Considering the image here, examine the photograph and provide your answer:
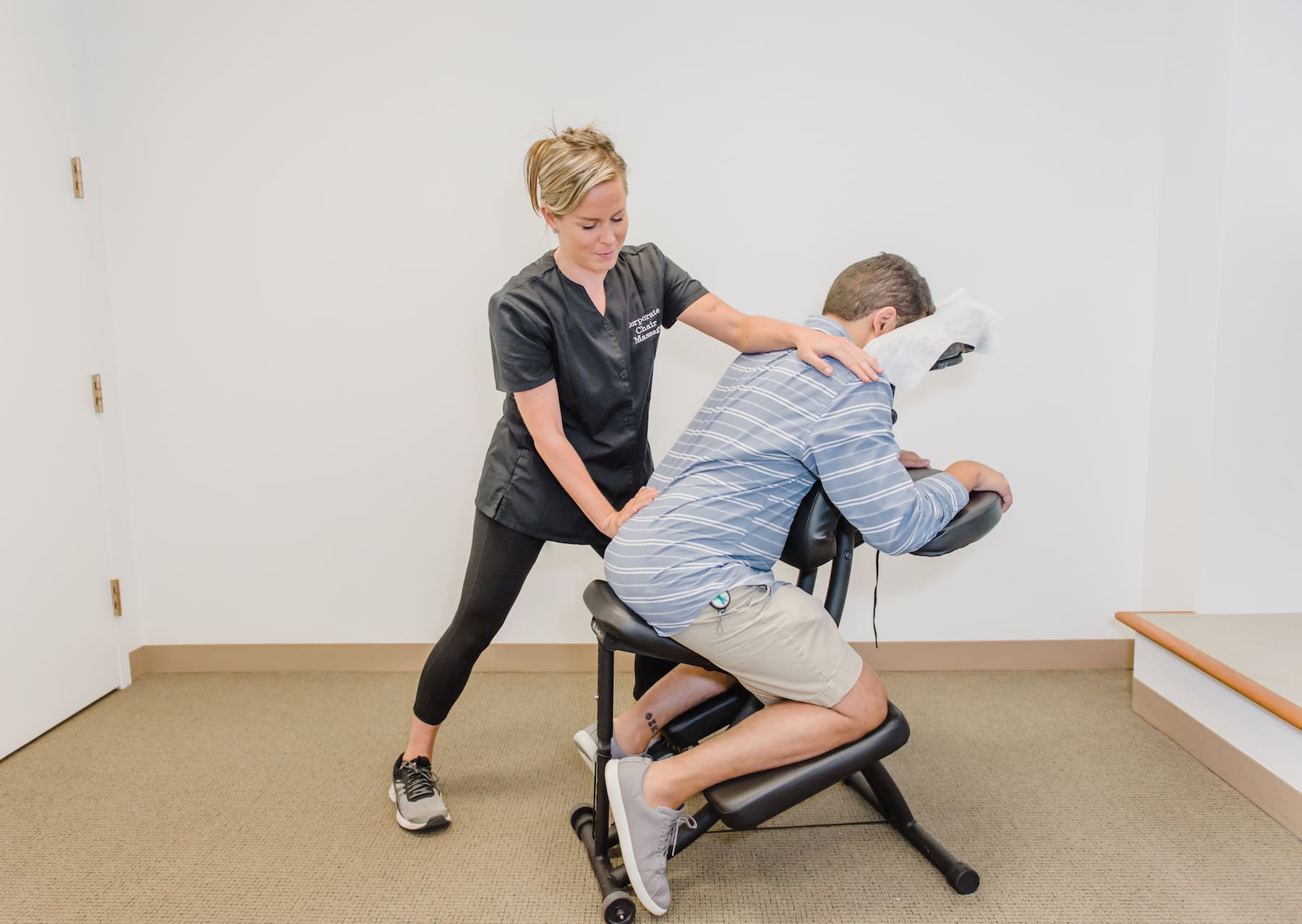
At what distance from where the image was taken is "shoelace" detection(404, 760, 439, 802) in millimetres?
1636

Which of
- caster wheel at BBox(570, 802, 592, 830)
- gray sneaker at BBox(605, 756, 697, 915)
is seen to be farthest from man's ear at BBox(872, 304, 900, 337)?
caster wheel at BBox(570, 802, 592, 830)

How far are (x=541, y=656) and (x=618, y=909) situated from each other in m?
1.07

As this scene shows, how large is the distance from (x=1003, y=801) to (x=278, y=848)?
4.76 feet

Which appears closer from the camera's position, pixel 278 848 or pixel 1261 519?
pixel 278 848

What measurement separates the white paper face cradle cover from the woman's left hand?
0.09 feet

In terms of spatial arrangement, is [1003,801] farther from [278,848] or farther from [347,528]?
[347,528]

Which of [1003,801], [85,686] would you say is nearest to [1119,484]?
[1003,801]

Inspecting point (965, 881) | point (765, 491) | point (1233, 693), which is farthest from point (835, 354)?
point (1233, 693)

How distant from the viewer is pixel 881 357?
1.30m

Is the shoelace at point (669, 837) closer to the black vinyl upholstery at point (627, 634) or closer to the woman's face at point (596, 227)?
the black vinyl upholstery at point (627, 634)

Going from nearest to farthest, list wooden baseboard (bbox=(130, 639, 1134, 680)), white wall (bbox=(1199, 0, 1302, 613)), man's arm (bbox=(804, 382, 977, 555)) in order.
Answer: man's arm (bbox=(804, 382, 977, 555)) < white wall (bbox=(1199, 0, 1302, 613)) < wooden baseboard (bbox=(130, 639, 1134, 680))

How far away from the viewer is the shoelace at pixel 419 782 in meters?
1.64

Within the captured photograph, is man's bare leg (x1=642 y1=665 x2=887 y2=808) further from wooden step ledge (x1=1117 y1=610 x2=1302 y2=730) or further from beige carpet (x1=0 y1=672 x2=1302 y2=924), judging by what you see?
wooden step ledge (x1=1117 y1=610 x2=1302 y2=730)

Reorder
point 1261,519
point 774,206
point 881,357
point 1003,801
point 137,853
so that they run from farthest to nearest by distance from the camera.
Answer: point 774,206
point 1261,519
point 1003,801
point 137,853
point 881,357
